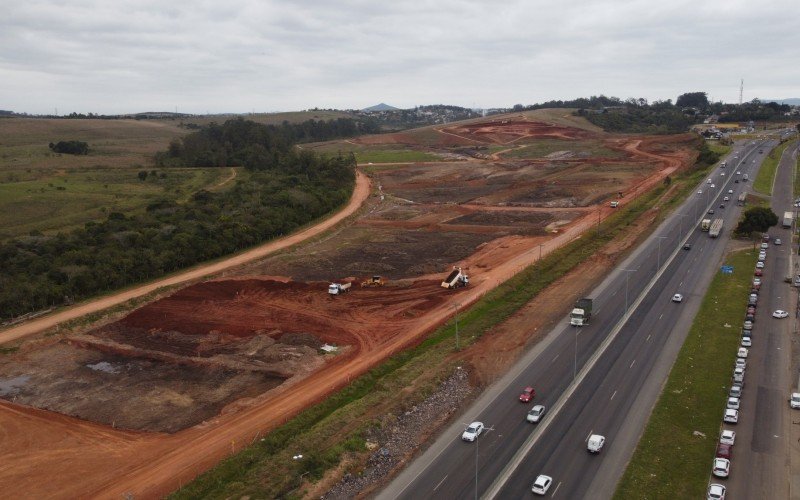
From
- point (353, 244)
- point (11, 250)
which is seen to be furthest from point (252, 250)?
point (11, 250)

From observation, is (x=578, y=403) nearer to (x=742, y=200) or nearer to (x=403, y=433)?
(x=403, y=433)

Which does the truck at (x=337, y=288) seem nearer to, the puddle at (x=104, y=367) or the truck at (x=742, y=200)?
the puddle at (x=104, y=367)

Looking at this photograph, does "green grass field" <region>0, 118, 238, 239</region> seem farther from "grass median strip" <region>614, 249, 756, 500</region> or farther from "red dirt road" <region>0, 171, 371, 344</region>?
"grass median strip" <region>614, 249, 756, 500</region>

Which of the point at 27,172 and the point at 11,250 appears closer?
the point at 11,250

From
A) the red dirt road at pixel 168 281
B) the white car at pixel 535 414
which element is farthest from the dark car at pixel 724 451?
the red dirt road at pixel 168 281

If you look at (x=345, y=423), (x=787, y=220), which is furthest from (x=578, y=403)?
(x=787, y=220)

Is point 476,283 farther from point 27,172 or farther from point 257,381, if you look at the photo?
point 27,172
